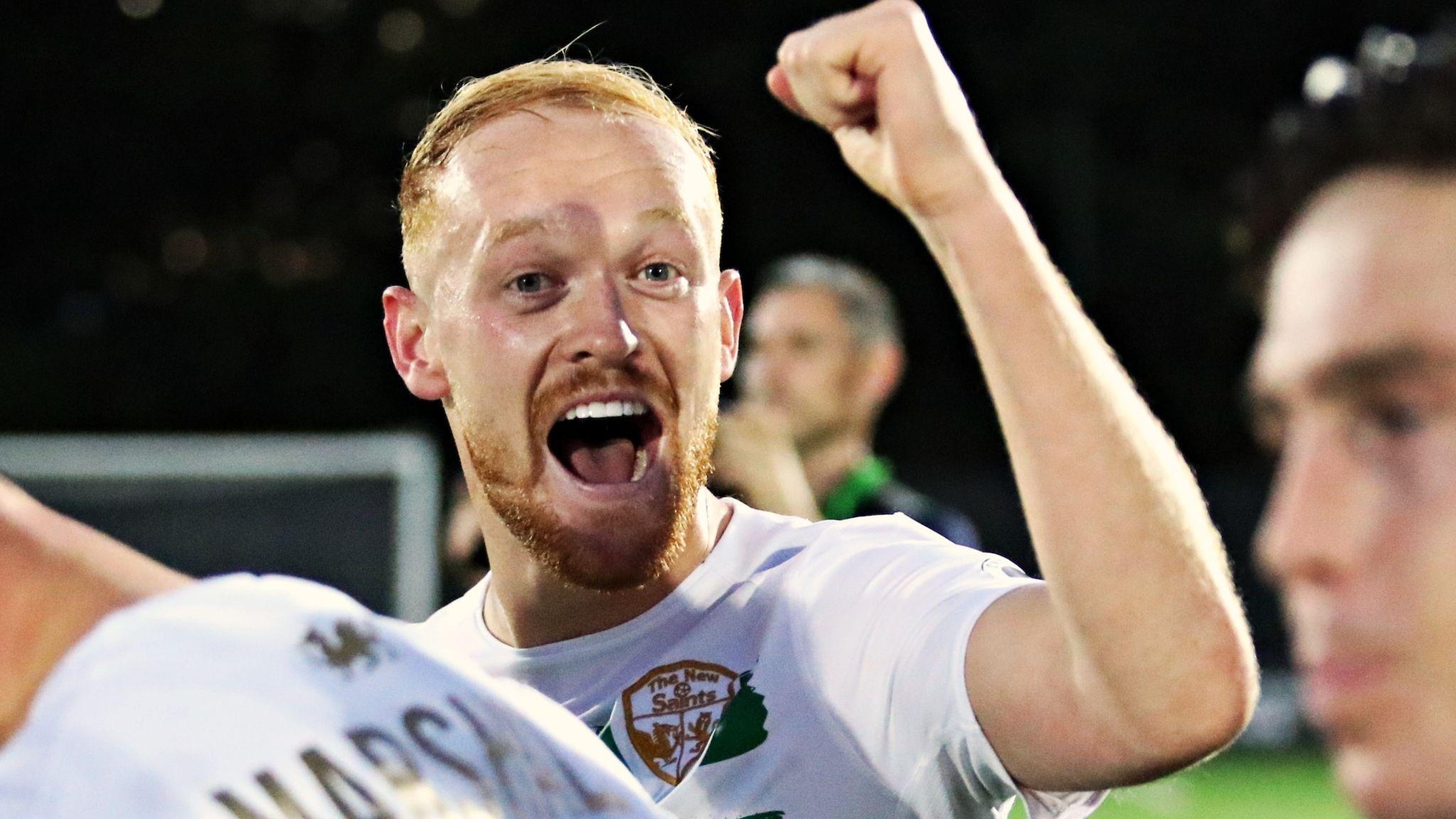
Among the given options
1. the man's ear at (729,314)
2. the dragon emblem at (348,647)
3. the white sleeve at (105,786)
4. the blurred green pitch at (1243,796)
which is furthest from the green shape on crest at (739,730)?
the blurred green pitch at (1243,796)

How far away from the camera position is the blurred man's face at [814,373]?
20.1ft

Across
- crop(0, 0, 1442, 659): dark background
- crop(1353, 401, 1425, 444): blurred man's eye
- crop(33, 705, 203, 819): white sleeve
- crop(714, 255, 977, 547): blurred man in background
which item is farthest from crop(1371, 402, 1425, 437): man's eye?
crop(0, 0, 1442, 659): dark background

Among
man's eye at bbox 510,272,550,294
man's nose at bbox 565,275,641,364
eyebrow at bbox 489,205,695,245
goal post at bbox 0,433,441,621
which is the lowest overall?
goal post at bbox 0,433,441,621

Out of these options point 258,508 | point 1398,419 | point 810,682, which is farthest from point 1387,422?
point 258,508

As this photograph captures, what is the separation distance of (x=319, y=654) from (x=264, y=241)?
1717 cm

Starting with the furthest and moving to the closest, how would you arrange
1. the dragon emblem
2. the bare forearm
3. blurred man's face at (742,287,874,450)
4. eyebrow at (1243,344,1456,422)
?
blurred man's face at (742,287,874,450) < the bare forearm < the dragon emblem < eyebrow at (1243,344,1456,422)

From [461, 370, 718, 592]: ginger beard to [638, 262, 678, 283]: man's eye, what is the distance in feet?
0.45

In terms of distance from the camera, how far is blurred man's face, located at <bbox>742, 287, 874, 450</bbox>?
20.1ft

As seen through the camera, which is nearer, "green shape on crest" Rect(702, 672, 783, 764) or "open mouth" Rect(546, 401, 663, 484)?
"green shape on crest" Rect(702, 672, 783, 764)

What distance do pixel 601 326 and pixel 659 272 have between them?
11cm

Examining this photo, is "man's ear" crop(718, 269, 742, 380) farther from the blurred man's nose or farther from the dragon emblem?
the blurred man's nose

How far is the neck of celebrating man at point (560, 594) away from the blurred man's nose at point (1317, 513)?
1.53 metres

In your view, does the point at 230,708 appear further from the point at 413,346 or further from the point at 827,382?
the point at 827,382

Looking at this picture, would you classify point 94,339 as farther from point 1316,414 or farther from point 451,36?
point 1316,414
